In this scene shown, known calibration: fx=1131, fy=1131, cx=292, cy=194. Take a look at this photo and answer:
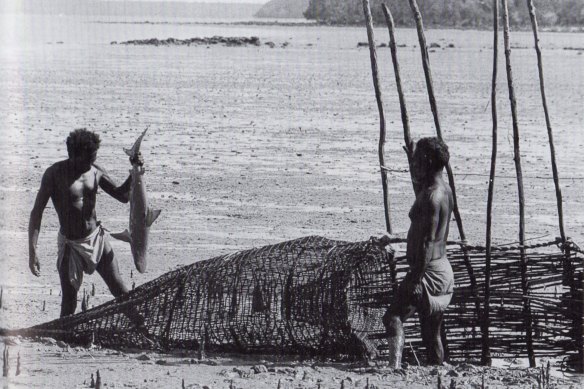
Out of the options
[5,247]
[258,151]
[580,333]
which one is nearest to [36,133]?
[258,151]

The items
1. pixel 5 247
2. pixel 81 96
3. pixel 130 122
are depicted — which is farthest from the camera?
pixel 81 96

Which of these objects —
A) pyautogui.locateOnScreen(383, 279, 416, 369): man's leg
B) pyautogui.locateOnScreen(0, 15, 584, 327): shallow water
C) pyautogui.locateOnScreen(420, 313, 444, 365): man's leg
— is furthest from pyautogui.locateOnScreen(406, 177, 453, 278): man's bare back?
pyautogui.locateOnScreen(0, 15, 584, 327): shallow water

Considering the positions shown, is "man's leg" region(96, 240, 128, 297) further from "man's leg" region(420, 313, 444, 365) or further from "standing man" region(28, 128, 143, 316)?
"man's leg" region(420, 313, 444, 365)

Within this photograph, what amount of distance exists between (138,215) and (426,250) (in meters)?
1.84

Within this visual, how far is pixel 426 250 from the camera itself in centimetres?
598

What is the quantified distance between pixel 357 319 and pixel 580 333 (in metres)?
1.32

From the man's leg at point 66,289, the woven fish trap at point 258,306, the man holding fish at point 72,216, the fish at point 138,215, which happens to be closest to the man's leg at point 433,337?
the woven fish trap at point 258,306

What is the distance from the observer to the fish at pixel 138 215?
6.68 meters

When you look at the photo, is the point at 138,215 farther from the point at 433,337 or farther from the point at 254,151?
the point at 254,151

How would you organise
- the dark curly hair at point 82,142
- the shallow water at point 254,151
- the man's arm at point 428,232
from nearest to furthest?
the man's arm at point 428,232 → the dark curly hair at point 82,142 → the shallow water at point 254,151

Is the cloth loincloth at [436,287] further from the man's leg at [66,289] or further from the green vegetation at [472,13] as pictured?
the green vegetation at [472,13]

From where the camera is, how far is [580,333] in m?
6.68

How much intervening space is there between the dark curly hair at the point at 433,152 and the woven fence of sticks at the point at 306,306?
29.2 inches

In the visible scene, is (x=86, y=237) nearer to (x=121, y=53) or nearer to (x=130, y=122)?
(x=130, y=122)
